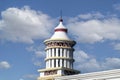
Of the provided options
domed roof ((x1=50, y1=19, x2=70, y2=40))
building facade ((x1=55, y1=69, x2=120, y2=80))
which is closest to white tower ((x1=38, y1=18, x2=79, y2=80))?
domed roof ((x1=50, y1=19, x2=70, y2=40))

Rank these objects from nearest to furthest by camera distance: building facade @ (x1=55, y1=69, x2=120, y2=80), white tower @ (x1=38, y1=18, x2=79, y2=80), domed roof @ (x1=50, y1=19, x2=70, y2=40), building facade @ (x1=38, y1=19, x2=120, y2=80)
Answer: building facade @ (x1=55, y1=69, x2=120, y2=80) < building facade @ (x1=38, y1=19, x2=120, y2=80) < white tower @ (x1=38, y1=18, x2=79, y2=80) < domed roof @ (x1=50, y1=19, x2=70, y2=40)

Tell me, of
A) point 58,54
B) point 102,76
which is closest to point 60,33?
point 58,54

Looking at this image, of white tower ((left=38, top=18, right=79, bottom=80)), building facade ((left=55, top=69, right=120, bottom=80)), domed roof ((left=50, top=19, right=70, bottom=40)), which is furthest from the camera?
domed roof ((left=50, top=19, right=70, bottom=40))

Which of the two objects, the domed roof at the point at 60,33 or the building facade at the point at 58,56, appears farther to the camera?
the domed roof at the point at 60,33

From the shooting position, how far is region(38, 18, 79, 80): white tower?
56.7 metres

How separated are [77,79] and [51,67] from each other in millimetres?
9394

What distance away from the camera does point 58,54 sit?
57531mm

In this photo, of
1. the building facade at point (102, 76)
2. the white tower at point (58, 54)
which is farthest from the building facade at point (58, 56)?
the building facade at point (102, 76)

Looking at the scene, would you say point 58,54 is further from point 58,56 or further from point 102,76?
point 102,76

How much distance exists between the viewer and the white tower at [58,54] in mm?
56719

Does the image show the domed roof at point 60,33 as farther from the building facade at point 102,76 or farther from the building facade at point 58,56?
the building facade at point 102,76

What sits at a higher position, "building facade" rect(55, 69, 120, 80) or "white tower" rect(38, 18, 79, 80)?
"white tower" rect(38, 18, 79, 80)

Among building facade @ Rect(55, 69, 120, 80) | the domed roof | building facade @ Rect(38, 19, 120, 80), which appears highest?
the domed roof

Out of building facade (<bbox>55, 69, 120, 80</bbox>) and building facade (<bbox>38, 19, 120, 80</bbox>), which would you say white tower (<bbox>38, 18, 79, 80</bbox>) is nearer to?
building facade (<bbox>38, 19, 120, 80</bbox>)
